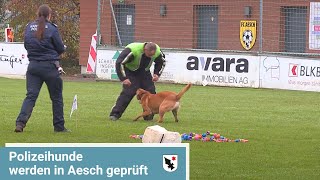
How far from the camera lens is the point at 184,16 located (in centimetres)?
3319

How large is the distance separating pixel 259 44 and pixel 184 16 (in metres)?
4.88

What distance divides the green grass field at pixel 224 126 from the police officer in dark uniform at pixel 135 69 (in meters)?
0.36

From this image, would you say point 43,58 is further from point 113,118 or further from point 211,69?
point 211,69

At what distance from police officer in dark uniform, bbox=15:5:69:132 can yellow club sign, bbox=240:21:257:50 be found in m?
16.2

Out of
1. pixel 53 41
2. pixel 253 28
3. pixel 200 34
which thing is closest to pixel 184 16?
pixel 200 34

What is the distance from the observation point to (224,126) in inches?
654

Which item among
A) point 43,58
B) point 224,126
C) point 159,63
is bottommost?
point 224,126

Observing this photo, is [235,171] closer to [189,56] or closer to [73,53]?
[189,56]

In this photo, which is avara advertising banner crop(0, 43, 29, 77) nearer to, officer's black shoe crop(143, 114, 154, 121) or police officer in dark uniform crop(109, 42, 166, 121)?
police officer in dark uniform crop(109, 42, 166, 121)

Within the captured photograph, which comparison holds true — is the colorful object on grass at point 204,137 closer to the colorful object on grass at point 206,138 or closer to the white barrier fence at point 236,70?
the colorful object on grass at point 206,138
